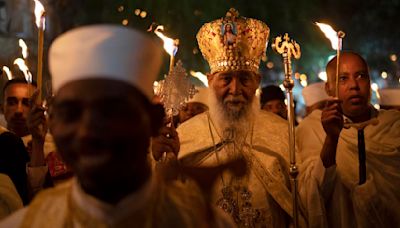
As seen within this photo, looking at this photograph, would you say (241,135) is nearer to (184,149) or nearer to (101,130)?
(184,149)

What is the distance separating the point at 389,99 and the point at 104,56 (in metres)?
7.28

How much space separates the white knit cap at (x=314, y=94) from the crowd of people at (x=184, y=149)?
6.71ft

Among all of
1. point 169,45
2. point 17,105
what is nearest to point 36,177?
point 169,45

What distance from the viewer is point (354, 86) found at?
17.6ft

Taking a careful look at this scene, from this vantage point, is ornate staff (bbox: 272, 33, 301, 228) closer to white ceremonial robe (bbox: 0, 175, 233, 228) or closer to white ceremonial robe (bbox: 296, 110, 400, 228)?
white ceremonial robe (bbox: 296, 110, 400, 228)

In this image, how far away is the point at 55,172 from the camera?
17.2 feet

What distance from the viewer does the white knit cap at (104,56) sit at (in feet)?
8.28

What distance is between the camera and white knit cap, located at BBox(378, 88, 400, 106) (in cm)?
902

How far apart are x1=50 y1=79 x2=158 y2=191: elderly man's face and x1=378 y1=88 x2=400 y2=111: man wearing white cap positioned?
278 inches

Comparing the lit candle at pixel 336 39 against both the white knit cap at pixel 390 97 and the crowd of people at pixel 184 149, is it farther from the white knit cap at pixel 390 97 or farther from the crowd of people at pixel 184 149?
the white knit cap at pixel 390 97

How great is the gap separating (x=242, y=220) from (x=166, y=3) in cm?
1585

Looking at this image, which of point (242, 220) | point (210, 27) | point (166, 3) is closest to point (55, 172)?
point (242, 220)

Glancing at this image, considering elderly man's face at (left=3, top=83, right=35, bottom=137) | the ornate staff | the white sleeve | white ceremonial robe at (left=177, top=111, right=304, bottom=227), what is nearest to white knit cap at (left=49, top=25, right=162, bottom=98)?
the white sleeve

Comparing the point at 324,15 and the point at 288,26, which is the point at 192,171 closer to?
the point at 288,26
